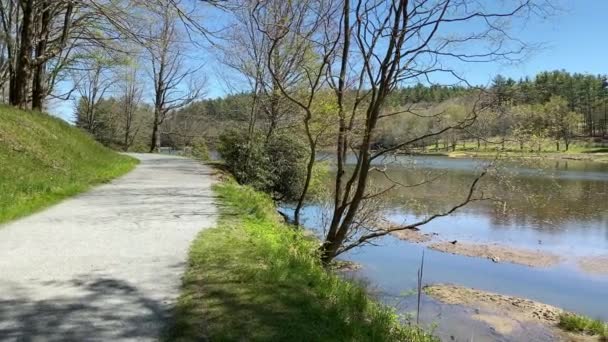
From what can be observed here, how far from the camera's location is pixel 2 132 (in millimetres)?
12992

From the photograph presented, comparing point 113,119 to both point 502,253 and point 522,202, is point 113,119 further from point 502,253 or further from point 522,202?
point 502,253

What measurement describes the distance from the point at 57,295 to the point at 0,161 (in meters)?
7.59

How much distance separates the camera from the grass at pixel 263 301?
4.46 meters

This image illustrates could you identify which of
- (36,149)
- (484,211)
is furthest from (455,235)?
(36,149)

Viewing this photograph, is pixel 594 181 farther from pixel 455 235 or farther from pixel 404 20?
pixel 404 20

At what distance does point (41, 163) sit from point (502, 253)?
1656 cm

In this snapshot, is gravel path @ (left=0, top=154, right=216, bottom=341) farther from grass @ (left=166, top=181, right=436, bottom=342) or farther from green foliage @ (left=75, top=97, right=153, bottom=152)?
green foliage @ (left=75, top=97, right=153, bottom=152)

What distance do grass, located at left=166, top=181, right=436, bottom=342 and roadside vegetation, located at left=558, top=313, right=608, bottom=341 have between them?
758 centimetres

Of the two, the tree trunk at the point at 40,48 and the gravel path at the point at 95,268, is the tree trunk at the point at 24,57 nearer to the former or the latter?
the tree trunk at the point at 40,48

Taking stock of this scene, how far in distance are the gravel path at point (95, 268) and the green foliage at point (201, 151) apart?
1801cm

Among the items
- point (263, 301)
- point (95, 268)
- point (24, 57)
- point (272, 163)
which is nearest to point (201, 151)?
point (272, 163)

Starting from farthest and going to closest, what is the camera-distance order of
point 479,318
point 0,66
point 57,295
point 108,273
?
1. point 0,66
2. point 479,318
3. point 108,273
4. point 57,295

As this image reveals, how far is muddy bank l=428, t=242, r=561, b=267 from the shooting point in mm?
19673

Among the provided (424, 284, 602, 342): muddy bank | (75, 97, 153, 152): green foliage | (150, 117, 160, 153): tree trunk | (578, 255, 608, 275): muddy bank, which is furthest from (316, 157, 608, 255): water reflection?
(75, 97, 153, 152): green foliage
